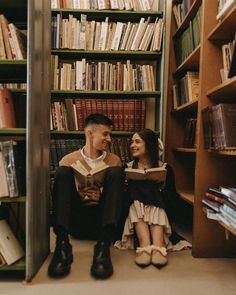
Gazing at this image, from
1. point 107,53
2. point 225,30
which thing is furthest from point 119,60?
point 225,30

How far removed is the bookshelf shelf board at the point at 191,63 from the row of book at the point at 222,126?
0.55 m

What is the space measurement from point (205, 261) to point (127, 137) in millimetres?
1153

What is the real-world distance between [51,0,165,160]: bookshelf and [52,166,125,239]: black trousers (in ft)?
2.40

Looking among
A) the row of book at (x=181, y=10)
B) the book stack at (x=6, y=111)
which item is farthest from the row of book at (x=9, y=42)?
the row of book at (x=181, y=10)

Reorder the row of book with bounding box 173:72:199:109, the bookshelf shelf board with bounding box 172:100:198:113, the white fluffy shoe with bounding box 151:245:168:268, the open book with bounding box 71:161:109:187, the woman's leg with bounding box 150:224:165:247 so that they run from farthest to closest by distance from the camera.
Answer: the row of book with bounding box 173:72:199:109
the bookshelf shelf board with bounding box 172:100:198:113
the open book with bounding box 71:161:109:187
the woman's leg with bounding box 150:224:165:247
the white fluffy shoe with bounding box 151:245:168:268

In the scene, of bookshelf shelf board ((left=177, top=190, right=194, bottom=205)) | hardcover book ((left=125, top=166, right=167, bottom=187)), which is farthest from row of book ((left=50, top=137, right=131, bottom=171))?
hardcover book ((left=125, top=166, right=167, bottom=187))

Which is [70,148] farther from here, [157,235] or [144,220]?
[157,235]

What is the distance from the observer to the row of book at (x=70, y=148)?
2385 mm

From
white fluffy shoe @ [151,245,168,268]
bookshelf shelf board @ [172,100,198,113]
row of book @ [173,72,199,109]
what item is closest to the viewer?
white fluffy shoe @ [151,245,168,268]

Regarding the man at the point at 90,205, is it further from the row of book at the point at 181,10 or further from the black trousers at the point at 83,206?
the row of book at the point at 181,10

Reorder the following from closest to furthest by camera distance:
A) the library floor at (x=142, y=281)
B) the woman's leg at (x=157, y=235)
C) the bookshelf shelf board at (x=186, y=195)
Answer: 1. the library floor at (x=142, y=281)
2. the woman's leg at (x=157, y=235)
3. the bookshelf shelf board at (x=186, y=195)

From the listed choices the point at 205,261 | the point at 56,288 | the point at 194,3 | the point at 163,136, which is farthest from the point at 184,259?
the point at 194,3

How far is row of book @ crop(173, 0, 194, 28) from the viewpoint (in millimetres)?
2272

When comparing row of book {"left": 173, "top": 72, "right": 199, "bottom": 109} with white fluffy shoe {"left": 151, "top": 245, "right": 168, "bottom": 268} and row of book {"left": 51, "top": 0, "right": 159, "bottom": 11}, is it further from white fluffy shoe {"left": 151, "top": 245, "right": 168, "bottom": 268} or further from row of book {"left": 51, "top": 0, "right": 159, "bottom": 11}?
white fluffy shoe {"left": 151, "top": 245, "right": 168, "bottom": 268}
